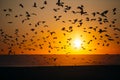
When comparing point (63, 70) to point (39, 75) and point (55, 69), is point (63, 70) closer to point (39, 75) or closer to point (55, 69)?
point (55, 69)

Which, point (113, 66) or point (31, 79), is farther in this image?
point (113, 66)

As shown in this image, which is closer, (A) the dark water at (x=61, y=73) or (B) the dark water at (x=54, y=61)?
(A) the dark water at (x=61, y=73)

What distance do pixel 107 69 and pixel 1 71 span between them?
3312mm

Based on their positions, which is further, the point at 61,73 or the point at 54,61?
the point at 54,61

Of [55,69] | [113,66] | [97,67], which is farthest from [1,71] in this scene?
[113,66]

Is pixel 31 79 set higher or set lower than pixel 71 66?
lower

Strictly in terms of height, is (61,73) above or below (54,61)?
below

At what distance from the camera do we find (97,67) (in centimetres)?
842

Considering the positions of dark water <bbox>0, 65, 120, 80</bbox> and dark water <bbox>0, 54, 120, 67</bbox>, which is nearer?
dark water <bbox>0, 65, 120, 80</bbox>

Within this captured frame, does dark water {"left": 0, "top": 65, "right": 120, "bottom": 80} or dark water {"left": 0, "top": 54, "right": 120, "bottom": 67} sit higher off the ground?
dark water {"left": 0, "top": 54, "right": 120, "bottom": 67}

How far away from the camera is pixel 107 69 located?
8.37m

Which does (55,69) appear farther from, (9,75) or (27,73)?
(9,75)

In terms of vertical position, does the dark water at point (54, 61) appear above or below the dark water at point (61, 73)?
above

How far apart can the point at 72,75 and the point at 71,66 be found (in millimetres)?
579
